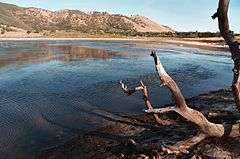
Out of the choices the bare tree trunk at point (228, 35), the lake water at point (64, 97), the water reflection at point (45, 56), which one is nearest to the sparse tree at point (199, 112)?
the bare tree trunk at point (228, 35)

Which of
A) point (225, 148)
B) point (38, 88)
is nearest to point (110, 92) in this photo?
point (38, 88)

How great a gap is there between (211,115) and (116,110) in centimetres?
522

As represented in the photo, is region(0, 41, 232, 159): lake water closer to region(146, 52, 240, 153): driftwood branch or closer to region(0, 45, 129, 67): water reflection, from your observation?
region(0, 45, 129, 67): water reflection

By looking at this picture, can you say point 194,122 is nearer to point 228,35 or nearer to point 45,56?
point 228,35

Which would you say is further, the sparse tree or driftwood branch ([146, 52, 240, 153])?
driftwood branch ([146, 52, 240, 153])

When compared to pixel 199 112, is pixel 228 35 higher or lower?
higher

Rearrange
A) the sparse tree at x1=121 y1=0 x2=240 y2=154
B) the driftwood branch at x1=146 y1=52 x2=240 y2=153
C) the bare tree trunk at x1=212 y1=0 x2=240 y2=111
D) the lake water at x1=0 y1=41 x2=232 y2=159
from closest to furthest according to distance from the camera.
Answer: the bare tree trunk at x1=212 y1=0 x2=240 y2=111
the sparse tree at x1=121 y1=0 x2=240 y2=154
the driftwood branch at x1=146 y1=52 x2=240 y2=153
the lake water at x1=0 y1=41 x2=232 y2=159

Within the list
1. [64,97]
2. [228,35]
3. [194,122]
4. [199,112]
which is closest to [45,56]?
[64,97]

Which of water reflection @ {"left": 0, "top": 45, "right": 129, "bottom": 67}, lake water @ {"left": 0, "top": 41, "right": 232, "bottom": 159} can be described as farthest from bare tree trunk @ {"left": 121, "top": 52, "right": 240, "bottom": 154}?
water reflection @ {"left": 0, "top": 45, "right": 129, "bottom": 67}

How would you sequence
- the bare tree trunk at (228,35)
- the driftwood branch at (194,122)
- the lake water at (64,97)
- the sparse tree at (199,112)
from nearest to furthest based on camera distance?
1. the bare tree trunk at (228,35)
2. the sparse tree at (199,112)
3. the driftwood branch at (194,122)
4. the lake water at (64,97)

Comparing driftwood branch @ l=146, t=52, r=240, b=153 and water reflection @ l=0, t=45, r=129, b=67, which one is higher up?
driftwood branch @ l=146, t=52, r=240, b=153

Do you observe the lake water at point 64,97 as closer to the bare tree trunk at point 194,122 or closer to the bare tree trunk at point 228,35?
the bare tree trunk at point 194,122

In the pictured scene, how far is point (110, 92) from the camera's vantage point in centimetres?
2419

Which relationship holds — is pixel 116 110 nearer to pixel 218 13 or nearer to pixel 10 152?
pixel 10 152
